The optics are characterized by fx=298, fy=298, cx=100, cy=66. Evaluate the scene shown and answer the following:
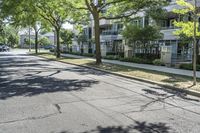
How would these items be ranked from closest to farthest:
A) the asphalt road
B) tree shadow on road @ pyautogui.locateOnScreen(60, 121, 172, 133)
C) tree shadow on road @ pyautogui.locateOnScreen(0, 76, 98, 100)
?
tree shadow on road @ pyautogui.locateOnScreen(60, 121, 172, 133), the asphalt road, tree shadow on road @ pyautogui.locateOnScreen(0, 76, 98, 100)

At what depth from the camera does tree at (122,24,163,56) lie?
87.0 ft

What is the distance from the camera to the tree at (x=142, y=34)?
87.0ft

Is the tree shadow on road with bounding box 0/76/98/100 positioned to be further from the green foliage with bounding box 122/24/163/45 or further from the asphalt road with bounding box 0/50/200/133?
the green foliage with bounding box 122/24/163/45

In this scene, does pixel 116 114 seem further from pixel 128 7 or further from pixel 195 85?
pixel 128 7

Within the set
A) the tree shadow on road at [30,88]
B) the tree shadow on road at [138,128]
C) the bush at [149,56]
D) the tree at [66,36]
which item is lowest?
the tree shadow on road at [138,128]

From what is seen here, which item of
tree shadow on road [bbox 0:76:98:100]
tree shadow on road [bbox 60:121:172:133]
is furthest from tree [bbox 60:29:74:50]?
tree shadow on road [bbox 60:121:172:133]

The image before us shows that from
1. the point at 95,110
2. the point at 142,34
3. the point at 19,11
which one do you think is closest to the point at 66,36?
the point at 19,11

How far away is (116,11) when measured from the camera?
2541 cm

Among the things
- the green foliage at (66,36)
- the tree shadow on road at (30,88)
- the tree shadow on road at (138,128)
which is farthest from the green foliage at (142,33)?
the green foliage at (66,36)

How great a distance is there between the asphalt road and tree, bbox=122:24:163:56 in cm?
1543

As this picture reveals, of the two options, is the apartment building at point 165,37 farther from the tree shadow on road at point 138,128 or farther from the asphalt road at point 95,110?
the tree shadow on road at point 138,128

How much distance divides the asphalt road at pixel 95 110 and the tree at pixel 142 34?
15428mm

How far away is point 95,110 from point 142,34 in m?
19.6

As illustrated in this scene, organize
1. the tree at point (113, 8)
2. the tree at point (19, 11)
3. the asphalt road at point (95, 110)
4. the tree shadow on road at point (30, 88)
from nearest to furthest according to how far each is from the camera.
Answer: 1. the asphalt road at point (95, 110)
2. the tree shadow on road at point (30, 88)
3. the tree at point (113, 8)
4. the tree at point (19, 11)
